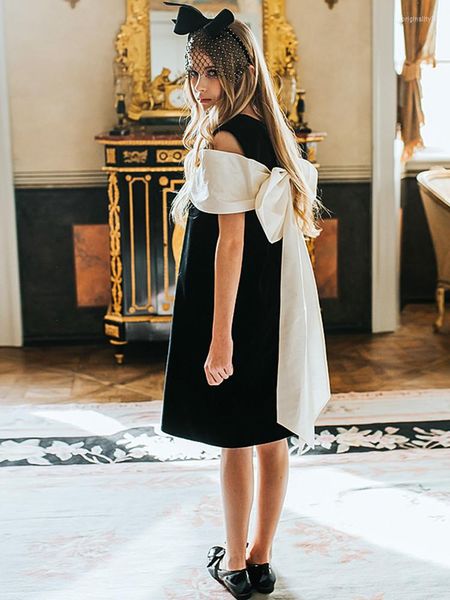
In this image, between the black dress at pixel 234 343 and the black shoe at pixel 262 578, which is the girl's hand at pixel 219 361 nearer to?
the black dress at pixel 234 343

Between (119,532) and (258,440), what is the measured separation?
29.2 inches

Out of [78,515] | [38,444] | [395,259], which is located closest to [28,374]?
[38,444]

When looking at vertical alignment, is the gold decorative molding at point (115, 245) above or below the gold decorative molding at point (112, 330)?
above

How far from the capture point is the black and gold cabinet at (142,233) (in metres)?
4.45

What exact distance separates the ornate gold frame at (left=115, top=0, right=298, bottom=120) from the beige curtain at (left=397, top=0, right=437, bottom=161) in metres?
0.78

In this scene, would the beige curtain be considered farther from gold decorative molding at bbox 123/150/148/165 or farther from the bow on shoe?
the bow on shoe

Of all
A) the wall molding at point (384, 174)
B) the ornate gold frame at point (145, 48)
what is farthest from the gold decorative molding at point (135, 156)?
the wall molding at point (384, 174)

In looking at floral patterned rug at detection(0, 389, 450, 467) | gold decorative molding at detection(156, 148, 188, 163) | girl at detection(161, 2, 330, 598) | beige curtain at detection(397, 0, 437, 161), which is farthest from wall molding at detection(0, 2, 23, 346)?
girl at detection(161, 2, 330, 598)

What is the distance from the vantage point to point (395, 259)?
17.2 ft

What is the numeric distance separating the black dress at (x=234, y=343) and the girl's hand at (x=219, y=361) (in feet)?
0.17

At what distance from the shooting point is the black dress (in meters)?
2.23

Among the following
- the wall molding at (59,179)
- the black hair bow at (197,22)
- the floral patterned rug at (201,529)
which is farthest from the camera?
the wall molding at (59,179)

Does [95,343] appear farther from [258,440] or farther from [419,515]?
[258,440]

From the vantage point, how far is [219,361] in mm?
2191
